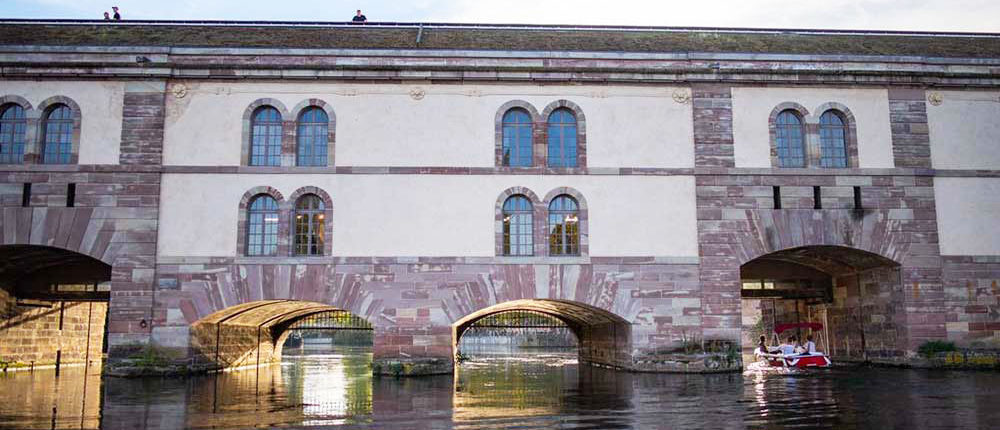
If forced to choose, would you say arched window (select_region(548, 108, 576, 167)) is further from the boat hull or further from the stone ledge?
the boat hull

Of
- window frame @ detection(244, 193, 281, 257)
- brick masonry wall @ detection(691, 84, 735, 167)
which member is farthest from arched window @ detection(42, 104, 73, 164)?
brick masonry wall @ detection(691, 84, 735, 167)

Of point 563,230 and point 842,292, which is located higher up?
point 563,230

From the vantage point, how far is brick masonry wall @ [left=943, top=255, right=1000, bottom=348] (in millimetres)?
26047

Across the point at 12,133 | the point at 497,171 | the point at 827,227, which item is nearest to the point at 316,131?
the point at 497,171

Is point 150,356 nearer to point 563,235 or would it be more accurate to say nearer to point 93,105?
point 93,105

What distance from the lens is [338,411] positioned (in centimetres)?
1519

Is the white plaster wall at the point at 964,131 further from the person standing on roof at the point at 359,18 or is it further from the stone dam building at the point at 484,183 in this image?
the person standing on roof at the point at 359,18

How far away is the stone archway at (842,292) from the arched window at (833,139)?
287 cm

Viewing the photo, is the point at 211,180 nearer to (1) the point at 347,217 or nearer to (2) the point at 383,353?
(1) the point at 347,217

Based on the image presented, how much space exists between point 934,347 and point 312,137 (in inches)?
808

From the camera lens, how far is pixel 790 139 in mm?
26922

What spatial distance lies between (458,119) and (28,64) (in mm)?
13168

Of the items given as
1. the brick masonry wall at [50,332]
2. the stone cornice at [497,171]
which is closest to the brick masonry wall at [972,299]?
the stone cornice at [497,171]

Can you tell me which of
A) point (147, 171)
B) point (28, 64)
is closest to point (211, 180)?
point (147, 171)
